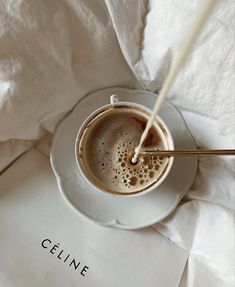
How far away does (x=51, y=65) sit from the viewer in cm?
49

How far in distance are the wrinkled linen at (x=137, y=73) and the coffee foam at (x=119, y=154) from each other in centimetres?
6

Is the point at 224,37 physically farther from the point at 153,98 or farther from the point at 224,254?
the point at 224,254

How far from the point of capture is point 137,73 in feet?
1.71

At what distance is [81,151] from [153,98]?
136 mm

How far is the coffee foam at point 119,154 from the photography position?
1.60 feet

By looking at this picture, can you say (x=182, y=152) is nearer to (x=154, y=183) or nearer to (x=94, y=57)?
(x=154, y=183)

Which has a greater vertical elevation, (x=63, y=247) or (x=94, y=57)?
(x=94, y=57)

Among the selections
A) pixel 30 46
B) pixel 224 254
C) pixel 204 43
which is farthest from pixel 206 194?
pixel 30 46

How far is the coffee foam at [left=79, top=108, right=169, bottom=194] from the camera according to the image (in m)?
0.49

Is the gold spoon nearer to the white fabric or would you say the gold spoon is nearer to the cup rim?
the cup rim

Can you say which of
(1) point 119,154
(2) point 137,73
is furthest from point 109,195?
(2) point 137,73

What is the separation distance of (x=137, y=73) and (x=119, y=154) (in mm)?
113

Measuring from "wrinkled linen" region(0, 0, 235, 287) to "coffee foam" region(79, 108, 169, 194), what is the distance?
55 mm

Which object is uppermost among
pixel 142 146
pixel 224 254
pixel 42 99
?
pixel 42 99
